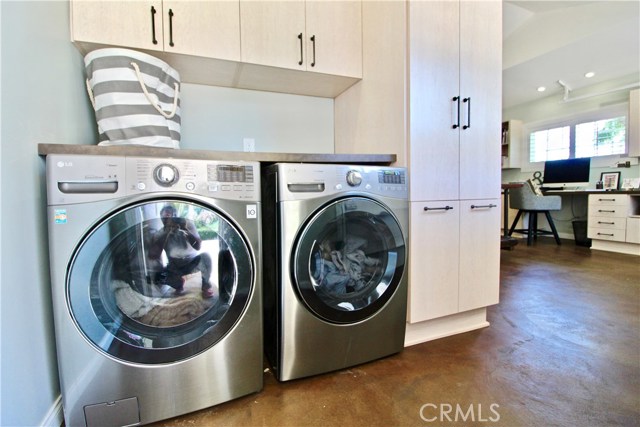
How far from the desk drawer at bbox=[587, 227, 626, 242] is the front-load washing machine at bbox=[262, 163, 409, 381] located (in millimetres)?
4031

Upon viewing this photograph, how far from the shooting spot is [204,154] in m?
1.05

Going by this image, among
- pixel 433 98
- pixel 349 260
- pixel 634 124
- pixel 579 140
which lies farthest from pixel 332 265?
pixel 579 140

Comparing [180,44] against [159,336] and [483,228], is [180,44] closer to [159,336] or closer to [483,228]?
[159,336]

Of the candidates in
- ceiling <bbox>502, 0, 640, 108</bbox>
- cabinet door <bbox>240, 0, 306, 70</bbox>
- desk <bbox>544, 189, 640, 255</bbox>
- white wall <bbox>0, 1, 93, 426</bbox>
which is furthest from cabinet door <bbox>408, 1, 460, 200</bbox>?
desk <bbox>544, 189, 640, 255</bbox>

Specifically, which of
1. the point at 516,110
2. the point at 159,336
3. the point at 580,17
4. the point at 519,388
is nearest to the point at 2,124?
the point at 159,336

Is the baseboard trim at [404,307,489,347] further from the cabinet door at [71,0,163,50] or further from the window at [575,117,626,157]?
the window at [575,117,626,157]

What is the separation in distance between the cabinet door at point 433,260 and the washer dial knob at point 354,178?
0.35 metres

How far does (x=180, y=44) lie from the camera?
4.56 ft

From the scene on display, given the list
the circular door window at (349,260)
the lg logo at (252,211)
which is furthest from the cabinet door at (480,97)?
the lg logo at (252,211)

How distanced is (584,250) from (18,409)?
17.6 ft

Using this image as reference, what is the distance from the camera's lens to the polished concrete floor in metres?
1.01

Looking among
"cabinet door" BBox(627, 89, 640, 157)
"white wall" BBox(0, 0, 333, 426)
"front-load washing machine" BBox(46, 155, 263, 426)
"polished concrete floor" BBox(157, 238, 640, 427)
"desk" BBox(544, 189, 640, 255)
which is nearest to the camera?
"white wall" BBox(0, 0, 333, 426)

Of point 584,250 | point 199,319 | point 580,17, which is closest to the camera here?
point 199,319

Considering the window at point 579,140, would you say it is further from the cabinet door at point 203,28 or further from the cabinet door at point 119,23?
the cabinet door at point 119,23
